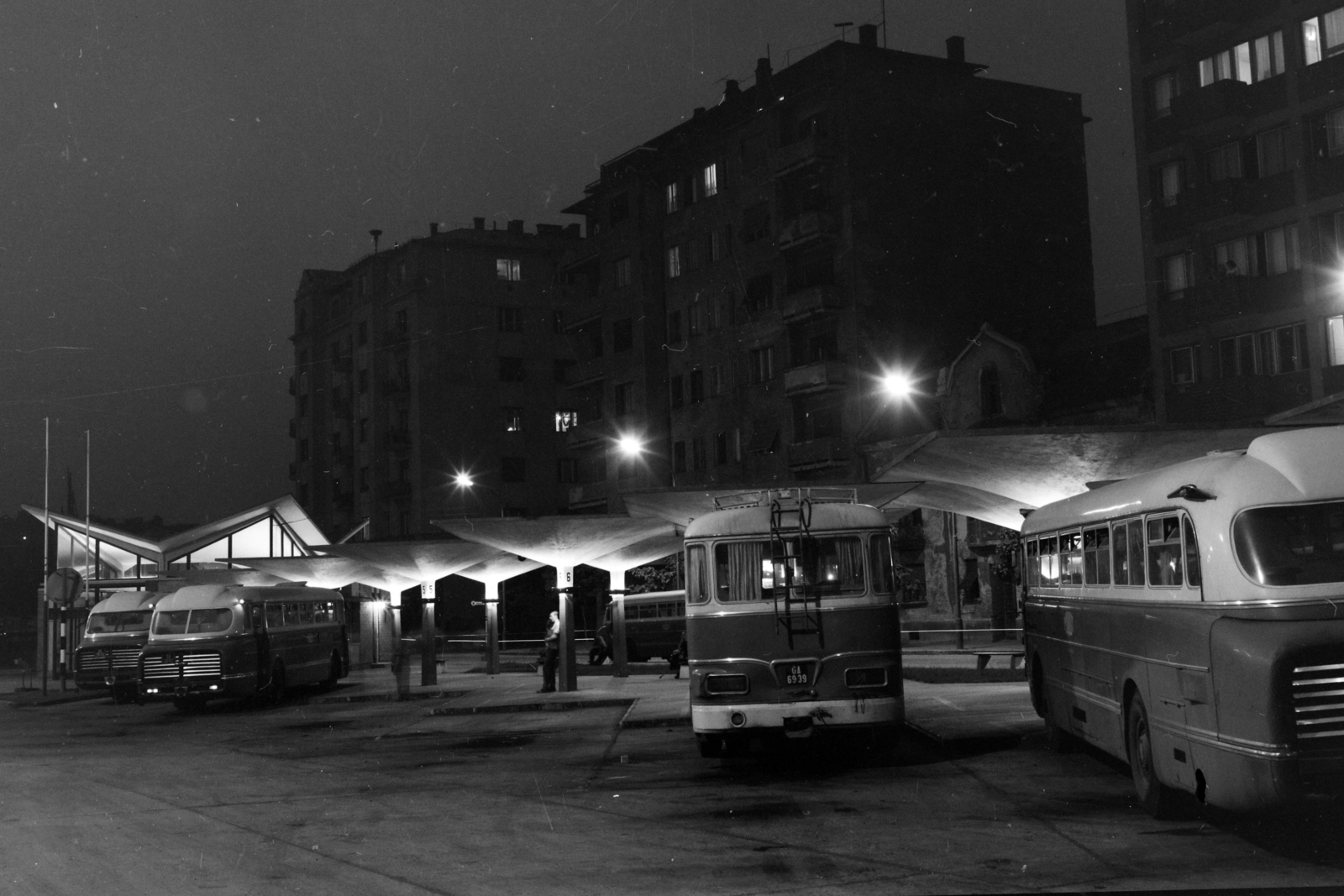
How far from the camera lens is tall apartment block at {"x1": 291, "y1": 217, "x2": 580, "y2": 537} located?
77062 mm

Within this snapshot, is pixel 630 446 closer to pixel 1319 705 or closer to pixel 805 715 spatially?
pixel 805 715

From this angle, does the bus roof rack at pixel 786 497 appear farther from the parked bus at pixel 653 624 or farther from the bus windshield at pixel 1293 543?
the parked bus at pixel 653 624

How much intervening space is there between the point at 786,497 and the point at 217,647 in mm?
16381

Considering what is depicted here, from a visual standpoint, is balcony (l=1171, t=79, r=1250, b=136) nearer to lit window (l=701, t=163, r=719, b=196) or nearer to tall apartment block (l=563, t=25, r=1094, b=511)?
tall apartment block (l=563, t=25, r=1094, b=511)

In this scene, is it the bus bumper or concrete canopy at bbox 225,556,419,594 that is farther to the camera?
concrete canopy at bbox 225,556,419,594

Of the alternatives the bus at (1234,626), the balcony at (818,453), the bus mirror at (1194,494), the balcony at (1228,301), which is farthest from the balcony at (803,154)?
the bus mirror at (1194,494)

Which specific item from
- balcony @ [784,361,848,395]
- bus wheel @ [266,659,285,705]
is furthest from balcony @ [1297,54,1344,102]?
bus wheel @ [266,659,285,705]

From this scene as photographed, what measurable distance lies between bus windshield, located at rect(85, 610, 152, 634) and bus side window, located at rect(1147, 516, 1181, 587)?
28194 millimetres

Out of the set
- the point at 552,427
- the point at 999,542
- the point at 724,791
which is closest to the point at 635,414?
the point at 552,427

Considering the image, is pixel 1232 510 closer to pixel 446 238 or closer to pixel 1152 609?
pixel 1152 609

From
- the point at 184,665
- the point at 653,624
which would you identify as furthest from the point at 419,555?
the point at 653,624

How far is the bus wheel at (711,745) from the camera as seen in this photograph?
53.9 feet

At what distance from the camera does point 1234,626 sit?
961cm

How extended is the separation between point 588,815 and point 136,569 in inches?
1529
